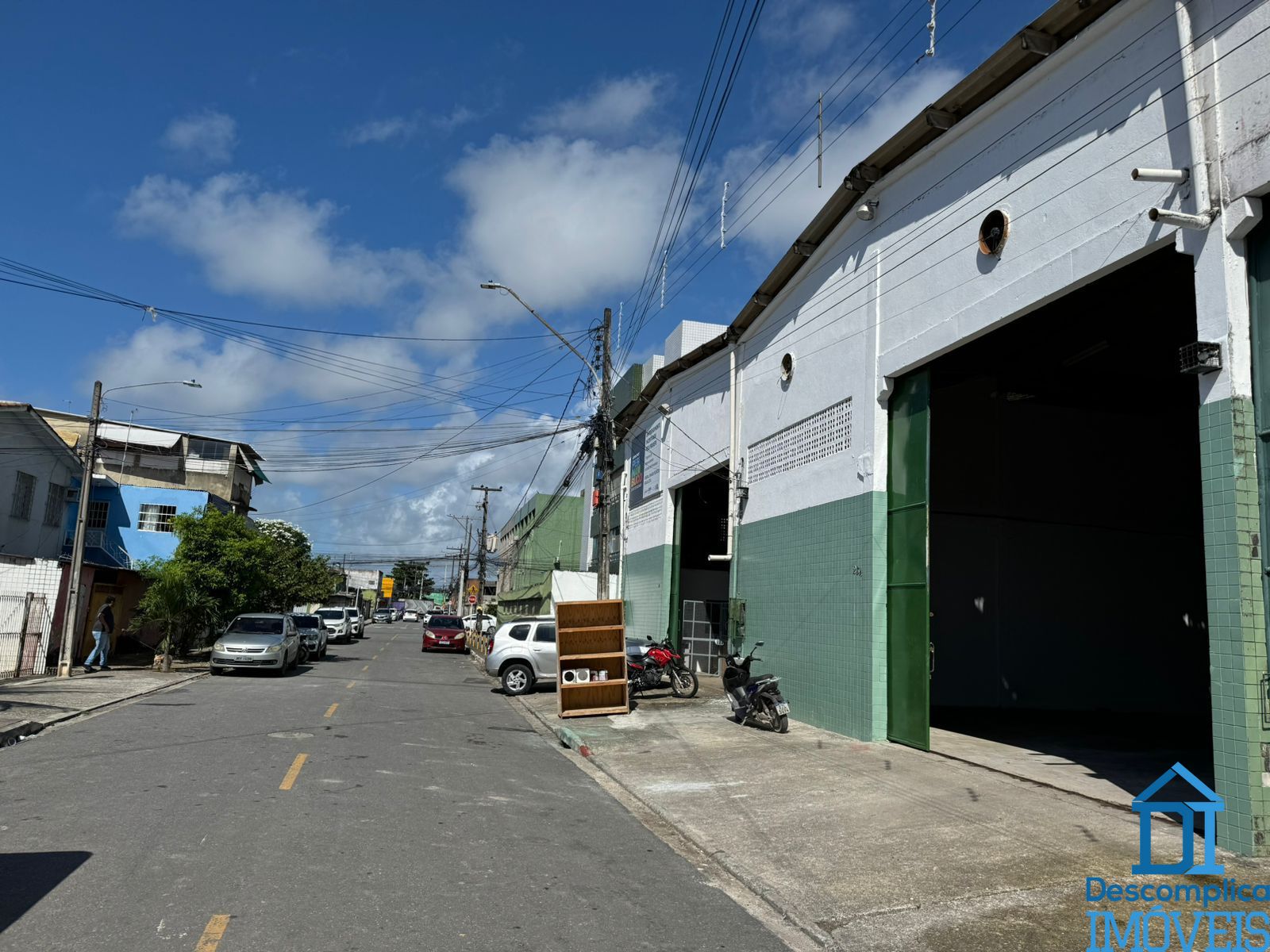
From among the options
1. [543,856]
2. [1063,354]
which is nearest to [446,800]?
[543,856]

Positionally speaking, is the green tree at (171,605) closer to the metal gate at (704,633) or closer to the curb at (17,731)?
the curb at (17,731)

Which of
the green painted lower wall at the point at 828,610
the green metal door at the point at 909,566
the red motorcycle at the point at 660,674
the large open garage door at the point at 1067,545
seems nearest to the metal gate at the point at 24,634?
the red motorcycle at the point at 660,674

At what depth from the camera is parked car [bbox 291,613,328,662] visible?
3088cm

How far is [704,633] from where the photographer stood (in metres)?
26.5

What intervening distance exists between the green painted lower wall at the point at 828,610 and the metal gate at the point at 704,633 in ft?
26.9

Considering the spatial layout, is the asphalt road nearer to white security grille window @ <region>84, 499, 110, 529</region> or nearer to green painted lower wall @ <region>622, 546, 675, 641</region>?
green painted lower wall @ <region>622, 546, 675, 641</region>

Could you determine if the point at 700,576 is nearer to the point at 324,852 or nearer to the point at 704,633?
the point at 704,633

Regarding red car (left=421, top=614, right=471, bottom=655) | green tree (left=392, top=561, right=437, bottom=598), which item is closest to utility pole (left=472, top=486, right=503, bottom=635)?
red car (left=421, top=614, right=471, bottom=655)

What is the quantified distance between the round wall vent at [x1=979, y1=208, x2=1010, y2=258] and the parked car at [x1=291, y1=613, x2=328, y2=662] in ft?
82.6

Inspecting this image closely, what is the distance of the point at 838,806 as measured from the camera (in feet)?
30.6

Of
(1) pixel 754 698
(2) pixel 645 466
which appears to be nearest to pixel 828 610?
(1) pixel 754 698

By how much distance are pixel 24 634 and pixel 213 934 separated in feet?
65.6

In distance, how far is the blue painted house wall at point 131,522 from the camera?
1550 inches

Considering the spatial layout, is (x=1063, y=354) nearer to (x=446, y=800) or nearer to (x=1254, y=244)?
(x=1254, y=244)
